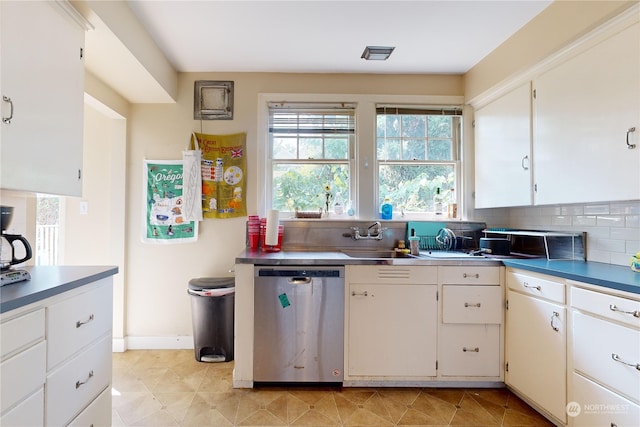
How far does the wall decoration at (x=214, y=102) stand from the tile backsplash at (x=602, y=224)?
2.92 metres

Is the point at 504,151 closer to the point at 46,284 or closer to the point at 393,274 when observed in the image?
the point at 393,274

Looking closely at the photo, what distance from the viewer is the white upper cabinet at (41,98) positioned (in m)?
1.23

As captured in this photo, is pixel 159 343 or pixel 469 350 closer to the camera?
pixel 469 350

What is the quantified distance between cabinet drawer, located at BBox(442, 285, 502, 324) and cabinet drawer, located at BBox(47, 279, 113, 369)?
2.10m

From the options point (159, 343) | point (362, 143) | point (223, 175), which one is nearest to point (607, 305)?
point (362, 143)

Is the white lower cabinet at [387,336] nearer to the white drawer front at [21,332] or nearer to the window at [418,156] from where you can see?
the window at [418,156]

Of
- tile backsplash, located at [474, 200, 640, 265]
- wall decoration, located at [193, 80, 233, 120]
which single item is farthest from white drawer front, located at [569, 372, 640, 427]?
wall decoration, located at [193, 80, 233, 120]

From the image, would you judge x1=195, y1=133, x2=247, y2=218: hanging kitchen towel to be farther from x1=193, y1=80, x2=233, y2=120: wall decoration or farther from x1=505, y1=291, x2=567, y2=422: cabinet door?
x1=505, y1=291, x2=567, y2=422: cabinet door

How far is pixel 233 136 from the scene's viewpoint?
9.21 feet

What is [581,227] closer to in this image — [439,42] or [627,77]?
[627,77]

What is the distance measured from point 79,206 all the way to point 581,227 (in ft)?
14.0

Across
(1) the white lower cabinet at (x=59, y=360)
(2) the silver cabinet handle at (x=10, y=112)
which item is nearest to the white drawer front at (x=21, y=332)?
(1) the white lower cabinet at (x=59, y=360)

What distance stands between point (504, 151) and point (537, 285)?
3.84ft

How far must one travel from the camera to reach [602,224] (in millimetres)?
1974
